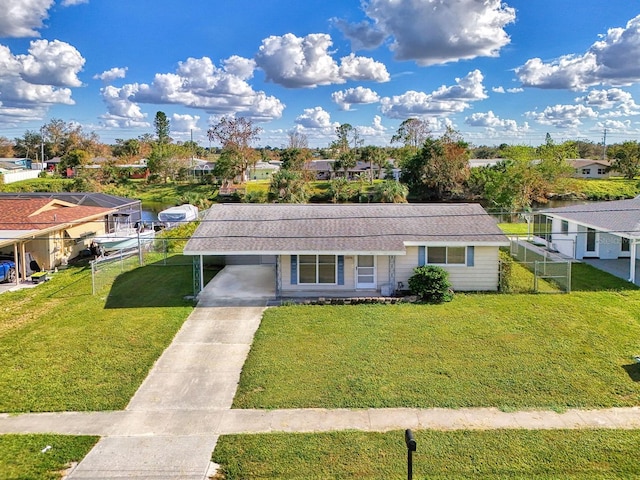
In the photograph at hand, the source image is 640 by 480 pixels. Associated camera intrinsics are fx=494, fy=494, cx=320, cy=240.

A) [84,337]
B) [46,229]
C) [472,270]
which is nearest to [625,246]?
[472,270]

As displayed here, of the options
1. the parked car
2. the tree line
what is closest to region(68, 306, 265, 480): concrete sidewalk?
the parked car

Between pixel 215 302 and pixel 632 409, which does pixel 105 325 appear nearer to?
pixel 215 302

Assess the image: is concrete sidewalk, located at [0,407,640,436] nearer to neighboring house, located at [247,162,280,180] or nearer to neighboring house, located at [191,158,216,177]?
neighboring house, located at [191,158,216,177]

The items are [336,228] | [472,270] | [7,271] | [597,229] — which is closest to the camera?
[472,270]

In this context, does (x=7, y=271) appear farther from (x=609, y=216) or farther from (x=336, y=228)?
(x=609, y=216)

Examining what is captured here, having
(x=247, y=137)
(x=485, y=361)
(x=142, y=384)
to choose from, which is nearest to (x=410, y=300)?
(x=485, y=361)

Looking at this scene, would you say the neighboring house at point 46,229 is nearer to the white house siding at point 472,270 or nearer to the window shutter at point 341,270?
the window shutter at point 341,270
